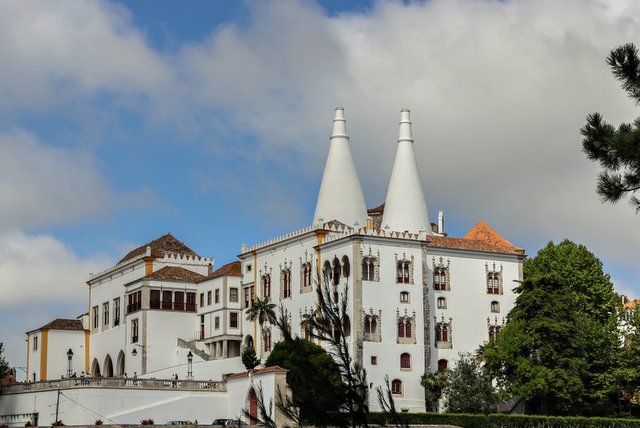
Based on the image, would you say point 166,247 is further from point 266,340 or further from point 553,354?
point 553,354

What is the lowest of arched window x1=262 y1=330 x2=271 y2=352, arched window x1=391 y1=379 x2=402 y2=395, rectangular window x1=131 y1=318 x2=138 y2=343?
arched window x1=391 y1=379 x2=402 y2=395

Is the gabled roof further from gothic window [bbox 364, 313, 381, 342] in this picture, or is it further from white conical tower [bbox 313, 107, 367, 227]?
gothic window [bbox 364, 313, 381, 342]

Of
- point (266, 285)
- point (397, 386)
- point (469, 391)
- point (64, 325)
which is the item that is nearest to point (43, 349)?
point (64, 325)

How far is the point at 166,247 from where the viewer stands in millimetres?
88500

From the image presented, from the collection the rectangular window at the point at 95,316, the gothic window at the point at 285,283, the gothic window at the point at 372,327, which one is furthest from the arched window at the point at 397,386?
the rectangular window at the point at 95,316

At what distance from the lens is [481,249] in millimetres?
75688

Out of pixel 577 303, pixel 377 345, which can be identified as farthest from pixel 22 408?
pixel 577 303

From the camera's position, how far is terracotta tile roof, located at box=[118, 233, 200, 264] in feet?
289

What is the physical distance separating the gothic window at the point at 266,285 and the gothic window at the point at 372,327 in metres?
10.1

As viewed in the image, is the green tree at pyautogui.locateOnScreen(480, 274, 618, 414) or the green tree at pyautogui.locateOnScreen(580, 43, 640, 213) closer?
the green tree at pyautogui.locateOnScreen(580, 43, 640, 213)

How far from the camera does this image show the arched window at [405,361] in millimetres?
70137

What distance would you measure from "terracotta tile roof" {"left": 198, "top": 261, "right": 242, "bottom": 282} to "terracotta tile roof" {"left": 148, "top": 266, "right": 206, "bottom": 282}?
47.8 inches

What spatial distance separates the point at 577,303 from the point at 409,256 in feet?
35.1

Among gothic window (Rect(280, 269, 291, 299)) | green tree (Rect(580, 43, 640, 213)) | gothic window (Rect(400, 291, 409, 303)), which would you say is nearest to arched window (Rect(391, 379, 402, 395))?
gothic window (Rect(400, 291, 409, 303))
